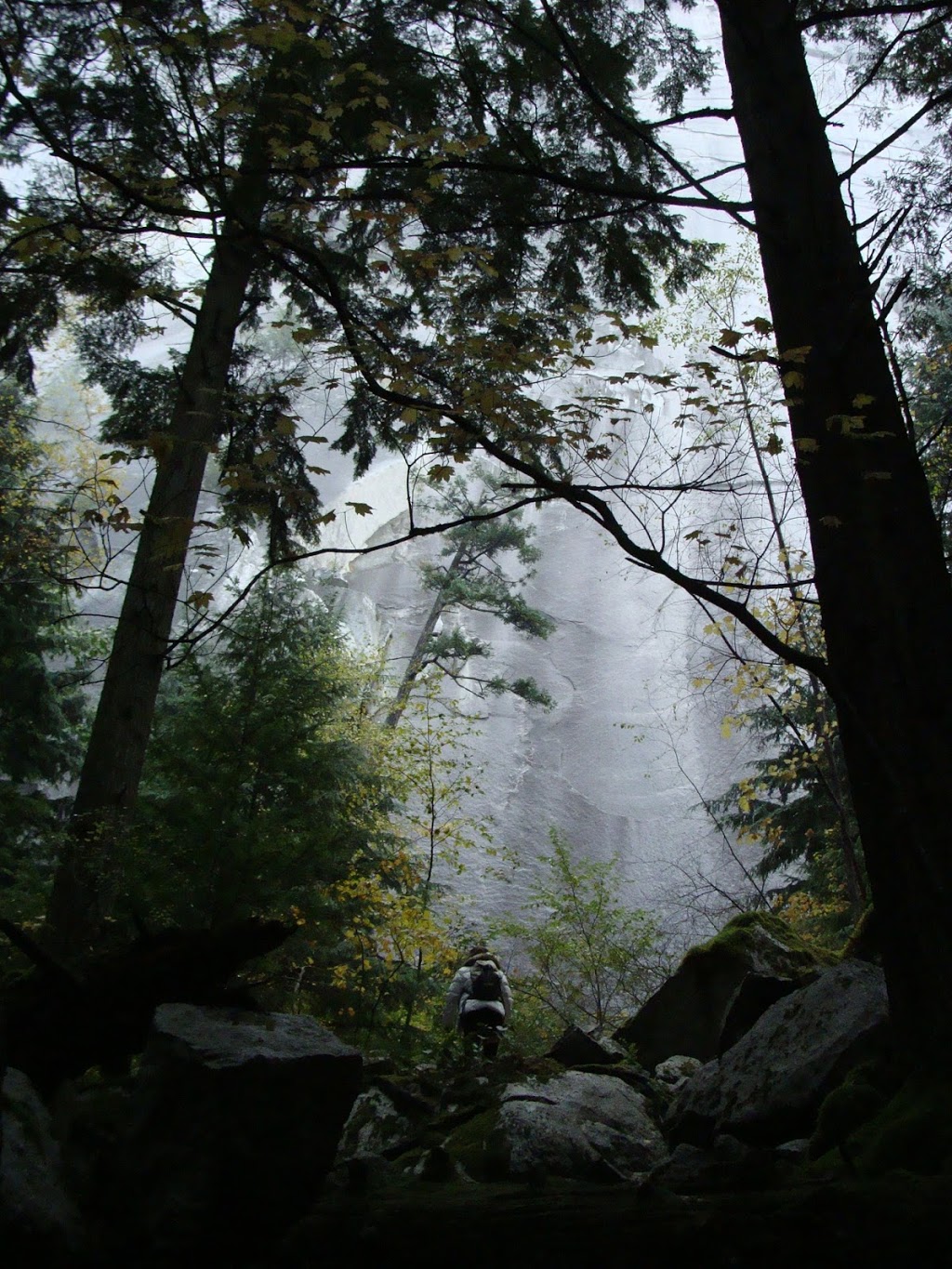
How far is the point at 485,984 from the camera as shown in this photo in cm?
729

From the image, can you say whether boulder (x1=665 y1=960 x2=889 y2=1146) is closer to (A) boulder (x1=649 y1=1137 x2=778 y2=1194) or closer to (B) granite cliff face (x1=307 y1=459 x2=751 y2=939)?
(A) boulder (x1=649 y1=1137 x2=778 y2=1194)

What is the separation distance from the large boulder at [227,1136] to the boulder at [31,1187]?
0.60ft

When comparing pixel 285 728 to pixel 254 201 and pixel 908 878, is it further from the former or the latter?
pixel 908 878

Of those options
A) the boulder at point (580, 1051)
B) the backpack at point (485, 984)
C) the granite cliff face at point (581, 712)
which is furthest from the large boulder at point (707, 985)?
the granite cliff face at point (581, 712)

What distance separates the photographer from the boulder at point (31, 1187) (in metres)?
1.81

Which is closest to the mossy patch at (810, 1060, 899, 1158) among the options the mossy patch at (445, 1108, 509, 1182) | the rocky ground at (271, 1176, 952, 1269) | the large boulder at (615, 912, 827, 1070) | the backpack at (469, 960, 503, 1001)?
the rocky ground at (271, 1176, 952, 1269)

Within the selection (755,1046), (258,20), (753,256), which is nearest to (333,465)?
(753,256)

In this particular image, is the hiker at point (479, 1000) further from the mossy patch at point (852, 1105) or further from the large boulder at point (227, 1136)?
the large boulder at point (227, 1136)

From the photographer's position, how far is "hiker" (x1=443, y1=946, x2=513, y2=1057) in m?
7.00

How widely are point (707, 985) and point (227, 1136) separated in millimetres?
4210

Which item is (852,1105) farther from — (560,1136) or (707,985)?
(707,985)

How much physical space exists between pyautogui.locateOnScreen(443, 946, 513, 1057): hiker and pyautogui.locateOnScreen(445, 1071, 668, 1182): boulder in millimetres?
2982

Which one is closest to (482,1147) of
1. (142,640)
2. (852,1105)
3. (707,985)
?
(852,1105)

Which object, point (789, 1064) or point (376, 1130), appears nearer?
point (789, 1064)
